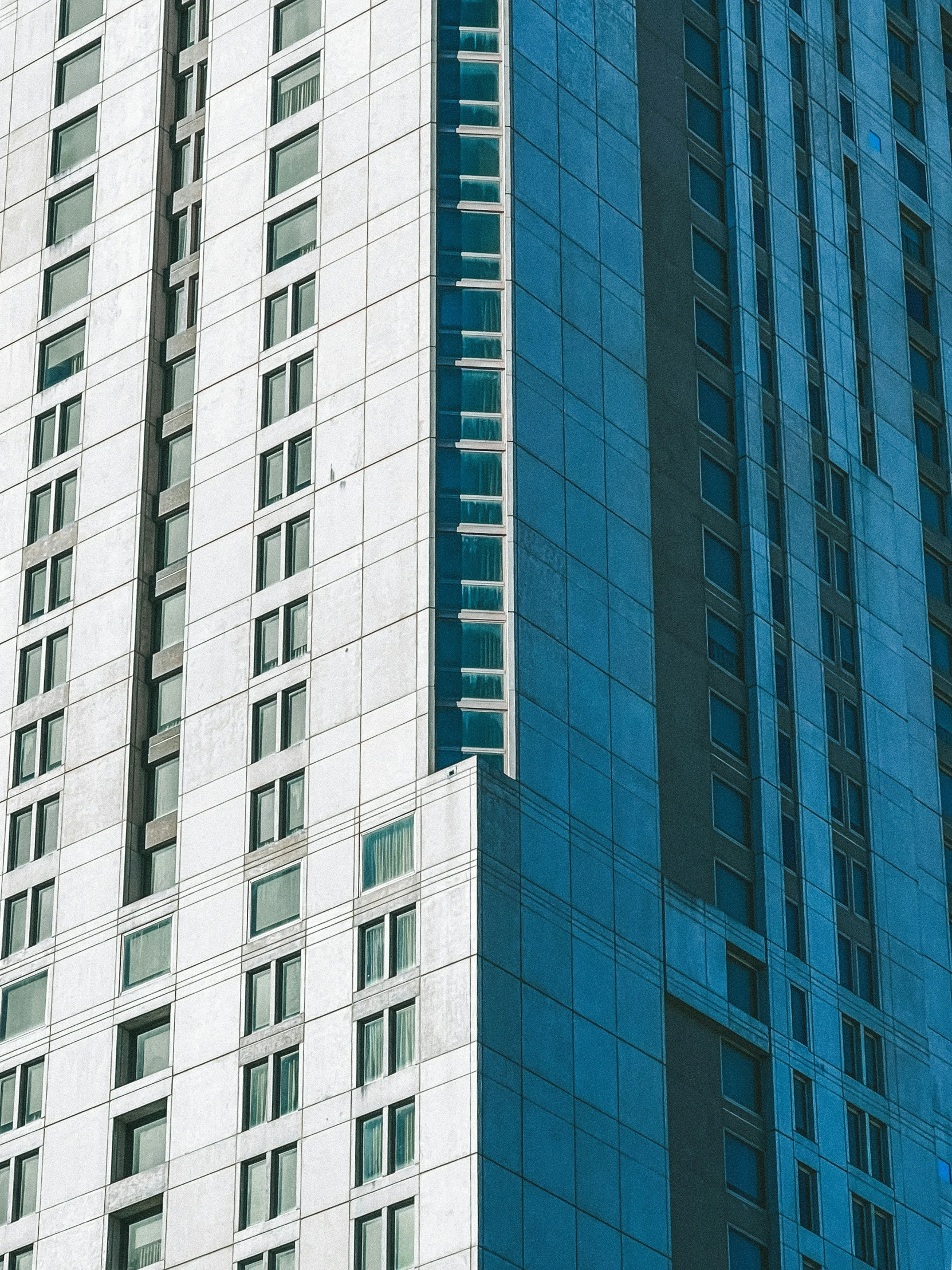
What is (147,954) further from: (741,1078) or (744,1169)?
(744,1169)

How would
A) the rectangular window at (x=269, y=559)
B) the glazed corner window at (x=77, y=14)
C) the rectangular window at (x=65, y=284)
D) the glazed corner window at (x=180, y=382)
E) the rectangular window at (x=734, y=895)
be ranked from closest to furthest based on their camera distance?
the rectangular window at (x=734, y=895), the rectangular window at (x=269, y=559), the glazed corner window at (x=180, y=382), the rectangular window at (x=65, y=284), the glazed corner window at (x=77, y=14)

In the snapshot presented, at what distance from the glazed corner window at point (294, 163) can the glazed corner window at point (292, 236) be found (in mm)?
1098

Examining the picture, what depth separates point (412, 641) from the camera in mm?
84312

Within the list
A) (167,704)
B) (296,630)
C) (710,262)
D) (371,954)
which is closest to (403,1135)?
(371,954)

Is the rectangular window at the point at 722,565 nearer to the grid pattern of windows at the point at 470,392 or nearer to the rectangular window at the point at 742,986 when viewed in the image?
the grid pattern of windows at the point at 470,392

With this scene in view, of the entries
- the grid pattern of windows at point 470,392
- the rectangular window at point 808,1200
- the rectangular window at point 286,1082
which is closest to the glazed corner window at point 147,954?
the rectangular window at point 286,1082

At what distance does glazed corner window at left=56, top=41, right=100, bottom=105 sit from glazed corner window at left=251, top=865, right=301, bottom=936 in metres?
33.2

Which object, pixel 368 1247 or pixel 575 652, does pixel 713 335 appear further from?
pixel 368 1247

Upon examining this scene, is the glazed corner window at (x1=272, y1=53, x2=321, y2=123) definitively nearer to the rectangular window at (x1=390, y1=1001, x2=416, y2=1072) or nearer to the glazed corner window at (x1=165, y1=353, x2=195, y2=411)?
the glazed corner window at (x1=165, y1=353, x2=195, y2=411)

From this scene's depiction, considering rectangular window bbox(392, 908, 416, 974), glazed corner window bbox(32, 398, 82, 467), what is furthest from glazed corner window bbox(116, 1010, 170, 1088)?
glazed corner window bbox(32, 398, 82, 467)

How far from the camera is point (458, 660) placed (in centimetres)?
8400

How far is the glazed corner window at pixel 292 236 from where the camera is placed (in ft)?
308

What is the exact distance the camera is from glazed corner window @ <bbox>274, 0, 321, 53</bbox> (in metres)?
97.6

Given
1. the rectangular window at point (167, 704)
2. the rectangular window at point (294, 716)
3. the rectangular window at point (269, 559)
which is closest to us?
the rectangular window at point (294, 716)
